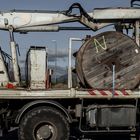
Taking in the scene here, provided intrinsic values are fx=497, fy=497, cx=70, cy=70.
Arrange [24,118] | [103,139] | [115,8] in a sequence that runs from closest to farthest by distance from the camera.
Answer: [24,118], [115,8], [103,139]

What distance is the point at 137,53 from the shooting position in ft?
38.0

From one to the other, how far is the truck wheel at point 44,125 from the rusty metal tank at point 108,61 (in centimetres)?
112

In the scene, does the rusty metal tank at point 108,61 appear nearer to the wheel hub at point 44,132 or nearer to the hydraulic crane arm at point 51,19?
the hydraulic crane arm at point 51,19

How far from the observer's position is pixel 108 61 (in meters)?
11.6

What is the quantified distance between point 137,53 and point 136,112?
1372 mm

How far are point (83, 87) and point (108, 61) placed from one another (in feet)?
2.84

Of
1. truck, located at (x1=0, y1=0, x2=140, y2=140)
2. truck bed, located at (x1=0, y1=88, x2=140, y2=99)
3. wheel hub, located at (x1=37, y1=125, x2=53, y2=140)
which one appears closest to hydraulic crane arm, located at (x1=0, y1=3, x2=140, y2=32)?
truck, located at (x1=0, y1=0, x2=140, y2=140)

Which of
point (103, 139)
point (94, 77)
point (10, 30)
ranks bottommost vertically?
point (103, 139)

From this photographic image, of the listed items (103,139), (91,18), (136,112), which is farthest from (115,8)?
(103,139)

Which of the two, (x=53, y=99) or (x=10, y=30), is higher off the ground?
(x=10, y=30)

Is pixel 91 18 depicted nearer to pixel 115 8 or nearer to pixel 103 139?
pixel 115 8

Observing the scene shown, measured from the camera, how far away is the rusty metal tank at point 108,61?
37.7ft

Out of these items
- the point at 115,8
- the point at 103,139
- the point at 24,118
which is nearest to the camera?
the point at 24,118

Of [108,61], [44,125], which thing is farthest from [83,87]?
[44,125]
